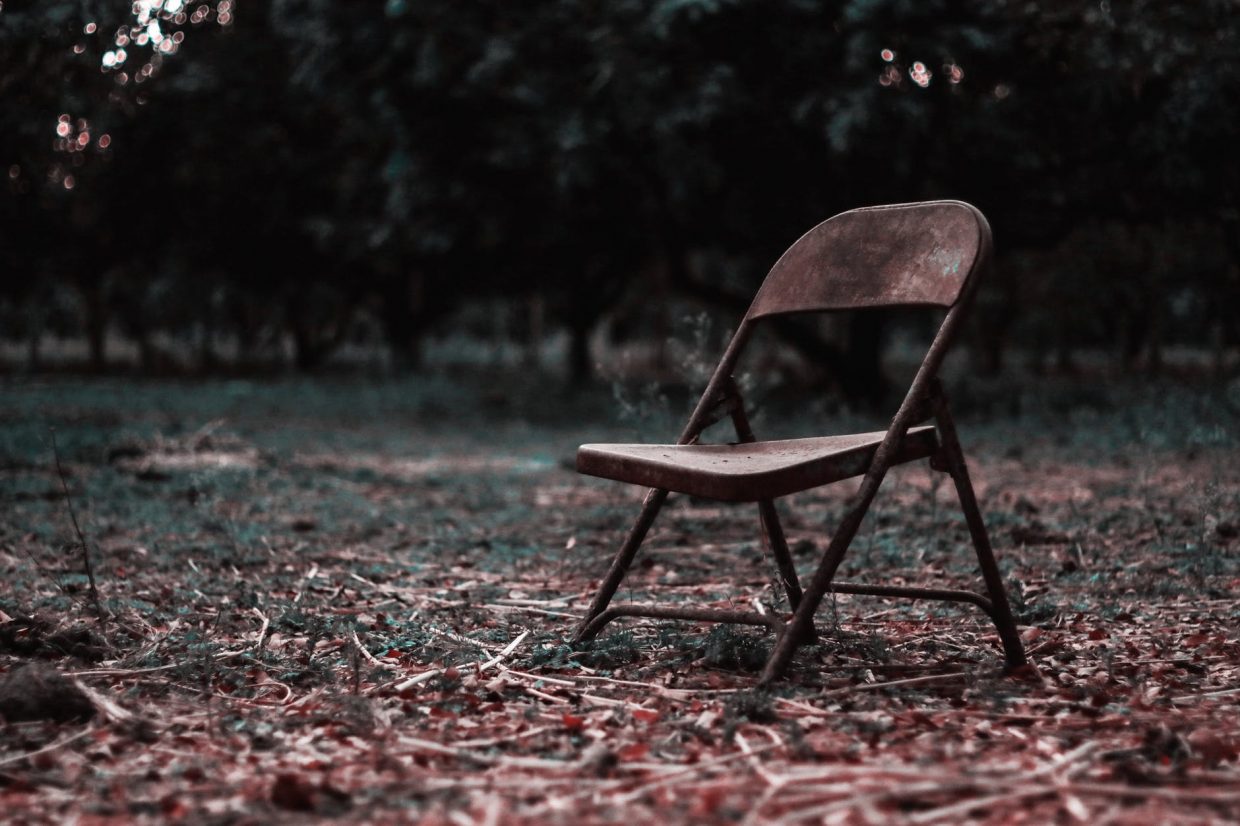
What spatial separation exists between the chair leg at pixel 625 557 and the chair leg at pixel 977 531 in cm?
73

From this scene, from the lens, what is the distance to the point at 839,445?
2.87 meters

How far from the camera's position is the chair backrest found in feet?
9.18

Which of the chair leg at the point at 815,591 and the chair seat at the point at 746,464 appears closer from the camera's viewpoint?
the chair seat at the point at 746,464

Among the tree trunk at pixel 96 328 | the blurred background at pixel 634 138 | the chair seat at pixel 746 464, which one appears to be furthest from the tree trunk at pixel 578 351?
the chair seat at pixel 746 464

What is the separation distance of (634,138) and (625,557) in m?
8.72

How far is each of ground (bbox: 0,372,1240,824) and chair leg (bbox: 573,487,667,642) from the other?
8 cm

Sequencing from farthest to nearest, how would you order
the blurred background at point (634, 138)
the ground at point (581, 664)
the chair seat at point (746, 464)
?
1. the blurred background at point (634, 138)
2. the chair seat at point (746, 464)
3. the ground at point (581, 664)

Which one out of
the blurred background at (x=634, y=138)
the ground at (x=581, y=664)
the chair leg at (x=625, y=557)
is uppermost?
the blurred background at (x=634, y=138)

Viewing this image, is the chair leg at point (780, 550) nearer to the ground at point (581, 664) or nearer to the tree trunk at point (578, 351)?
the ground at point (581, 664)

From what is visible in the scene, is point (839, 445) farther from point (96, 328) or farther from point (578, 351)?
point (96, 328)

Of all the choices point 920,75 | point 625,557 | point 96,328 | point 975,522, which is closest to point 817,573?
point 975,522

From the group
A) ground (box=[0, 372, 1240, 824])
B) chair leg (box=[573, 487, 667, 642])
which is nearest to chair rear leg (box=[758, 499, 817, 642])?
ground (box=[0, 372, 1240, 824])

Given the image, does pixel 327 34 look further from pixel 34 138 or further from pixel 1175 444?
pixel 1175 444

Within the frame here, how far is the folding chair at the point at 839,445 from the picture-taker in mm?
2641
